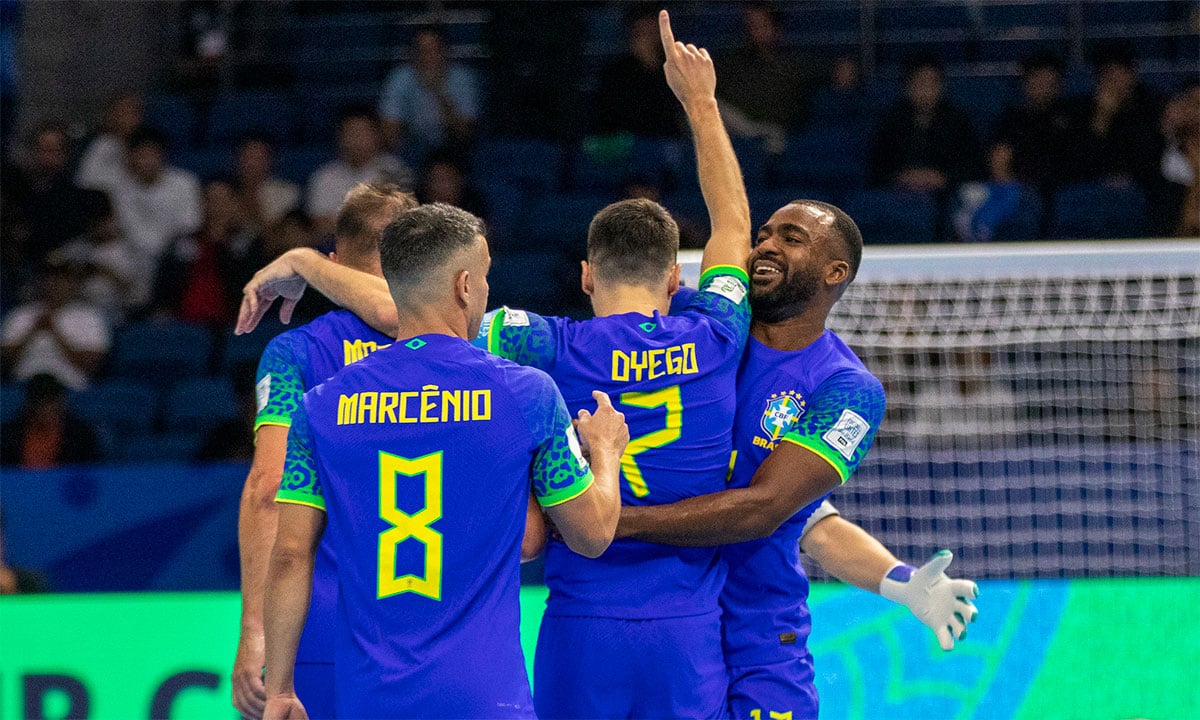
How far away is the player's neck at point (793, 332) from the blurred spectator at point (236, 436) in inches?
198

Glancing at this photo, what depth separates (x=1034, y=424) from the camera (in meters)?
7.66

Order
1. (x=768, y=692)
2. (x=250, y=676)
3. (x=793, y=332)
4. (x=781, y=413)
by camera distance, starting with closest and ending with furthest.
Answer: (x=250, y=676), (x=768, y=692), (x=781, y=413), (x=793, y=332)

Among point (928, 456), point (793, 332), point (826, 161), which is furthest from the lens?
point (826, 161)

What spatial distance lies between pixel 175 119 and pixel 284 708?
10055 mm

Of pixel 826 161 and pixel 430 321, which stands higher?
pixel 826 161

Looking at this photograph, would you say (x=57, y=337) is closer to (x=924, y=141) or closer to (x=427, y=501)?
(x=924, y=141)

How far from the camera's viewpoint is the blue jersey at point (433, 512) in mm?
3291

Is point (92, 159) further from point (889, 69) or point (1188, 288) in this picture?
point (1188, 288)

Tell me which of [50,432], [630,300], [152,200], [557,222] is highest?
[152,200]

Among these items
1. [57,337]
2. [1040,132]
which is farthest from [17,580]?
[1040,132]

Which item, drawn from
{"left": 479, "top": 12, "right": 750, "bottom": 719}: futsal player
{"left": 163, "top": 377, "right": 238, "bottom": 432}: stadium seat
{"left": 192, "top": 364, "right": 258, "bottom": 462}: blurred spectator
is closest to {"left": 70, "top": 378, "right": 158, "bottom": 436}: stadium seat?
{"left": 163, "top": 377, "right": 238, "bottom": 432}: stadium seat

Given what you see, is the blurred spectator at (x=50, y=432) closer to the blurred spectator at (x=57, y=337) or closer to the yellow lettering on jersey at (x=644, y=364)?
the blurred spectator at (x=57, y=337)

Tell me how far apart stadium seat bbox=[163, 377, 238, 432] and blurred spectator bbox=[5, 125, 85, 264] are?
2291 mm

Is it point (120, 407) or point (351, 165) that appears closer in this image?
point (120, 407)
